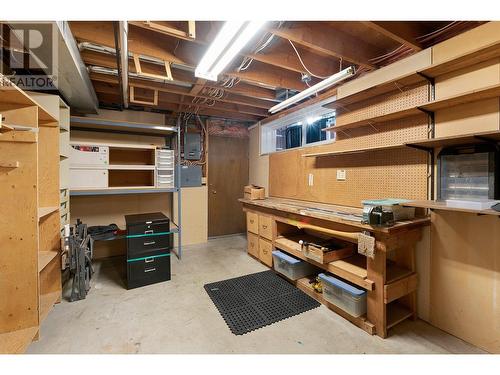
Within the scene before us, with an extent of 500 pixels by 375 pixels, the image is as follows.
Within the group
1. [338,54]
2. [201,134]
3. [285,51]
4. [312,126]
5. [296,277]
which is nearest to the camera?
[338,54]

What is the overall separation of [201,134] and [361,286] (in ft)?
12.0

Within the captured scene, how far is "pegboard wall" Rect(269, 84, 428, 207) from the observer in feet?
6.67

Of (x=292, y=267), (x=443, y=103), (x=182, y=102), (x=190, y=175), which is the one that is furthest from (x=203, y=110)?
(x=443, y=103)

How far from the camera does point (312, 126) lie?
3.47 metres

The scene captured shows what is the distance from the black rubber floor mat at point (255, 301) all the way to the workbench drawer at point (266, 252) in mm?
288

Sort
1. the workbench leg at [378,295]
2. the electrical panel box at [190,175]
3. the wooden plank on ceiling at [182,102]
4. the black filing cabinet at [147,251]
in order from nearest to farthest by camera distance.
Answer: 1. the workbench leg at [378,295]
2. the black filing cabinet at [147,251]
3. the wooden plank on ceiling at [182,102]
4. the electrical panel box at [190,175]

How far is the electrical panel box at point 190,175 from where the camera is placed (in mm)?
4187

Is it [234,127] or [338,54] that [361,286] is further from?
[234,127]

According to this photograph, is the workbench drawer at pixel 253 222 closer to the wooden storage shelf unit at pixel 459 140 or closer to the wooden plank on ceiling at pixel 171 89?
the wooden plank on ceiling at pixel 171 89

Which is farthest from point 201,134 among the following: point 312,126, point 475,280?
point 475,280

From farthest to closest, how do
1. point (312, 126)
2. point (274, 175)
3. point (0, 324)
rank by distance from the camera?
point (274, 175)
point (312, 126)
point (0, 324)

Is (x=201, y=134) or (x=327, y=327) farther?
(x=201, y=134)

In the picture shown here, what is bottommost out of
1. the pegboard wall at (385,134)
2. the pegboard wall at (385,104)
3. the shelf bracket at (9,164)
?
the shelf bracket at (9,164)

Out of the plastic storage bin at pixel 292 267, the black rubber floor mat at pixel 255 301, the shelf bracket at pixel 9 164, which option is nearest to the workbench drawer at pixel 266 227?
the plastic storage bin at pixel 292 267
